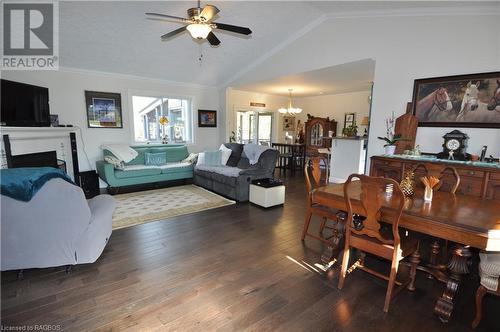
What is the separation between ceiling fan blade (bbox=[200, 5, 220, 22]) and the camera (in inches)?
104

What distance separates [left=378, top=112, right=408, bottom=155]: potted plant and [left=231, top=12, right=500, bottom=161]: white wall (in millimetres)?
91

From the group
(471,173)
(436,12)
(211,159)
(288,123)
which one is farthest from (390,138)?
(288,123)

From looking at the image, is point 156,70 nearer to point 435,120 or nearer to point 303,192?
point 303,192

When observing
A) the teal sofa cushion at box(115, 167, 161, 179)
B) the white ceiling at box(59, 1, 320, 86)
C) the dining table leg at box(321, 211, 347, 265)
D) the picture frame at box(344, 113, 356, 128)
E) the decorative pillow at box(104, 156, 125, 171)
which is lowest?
the dining table leg at box(321, 211, 347, 265)

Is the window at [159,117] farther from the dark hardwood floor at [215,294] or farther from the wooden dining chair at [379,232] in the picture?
the wooden dining chair at [379,232]

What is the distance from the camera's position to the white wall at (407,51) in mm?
3242

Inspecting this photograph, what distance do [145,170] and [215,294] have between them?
382cm

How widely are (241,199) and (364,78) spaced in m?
4.06

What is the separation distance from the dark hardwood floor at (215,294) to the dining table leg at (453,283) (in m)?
0.07

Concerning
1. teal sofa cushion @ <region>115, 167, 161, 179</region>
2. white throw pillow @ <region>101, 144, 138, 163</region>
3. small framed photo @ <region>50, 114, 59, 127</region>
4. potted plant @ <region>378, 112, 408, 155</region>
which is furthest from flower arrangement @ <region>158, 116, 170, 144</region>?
potted plant @ <region>378, 112, 408, 155</region>

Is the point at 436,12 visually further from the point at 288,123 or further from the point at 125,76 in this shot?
the point at 288,123

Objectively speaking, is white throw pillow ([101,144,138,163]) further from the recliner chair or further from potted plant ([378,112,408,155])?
potted plant ([378,112,408,155])

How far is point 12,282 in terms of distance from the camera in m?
2.16

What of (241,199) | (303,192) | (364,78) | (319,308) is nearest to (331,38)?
(364,78)
